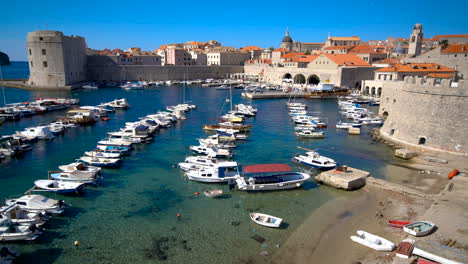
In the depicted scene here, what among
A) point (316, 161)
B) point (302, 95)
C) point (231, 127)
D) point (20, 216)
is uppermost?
point (302, 95)

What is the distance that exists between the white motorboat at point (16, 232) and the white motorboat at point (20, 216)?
0.92 feet

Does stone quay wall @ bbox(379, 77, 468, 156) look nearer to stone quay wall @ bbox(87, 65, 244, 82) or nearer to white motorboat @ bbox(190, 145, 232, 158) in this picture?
white motorboat @ bbox(190, 145, 232, 158)

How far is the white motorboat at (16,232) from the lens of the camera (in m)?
12.8

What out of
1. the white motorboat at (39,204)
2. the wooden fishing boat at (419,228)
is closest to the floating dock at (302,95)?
the white motorboat at (39,204)

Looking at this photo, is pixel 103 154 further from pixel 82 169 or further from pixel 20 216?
pixel 20 216

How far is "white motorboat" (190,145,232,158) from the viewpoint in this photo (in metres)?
23.3

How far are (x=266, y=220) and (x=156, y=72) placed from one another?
73689 mm

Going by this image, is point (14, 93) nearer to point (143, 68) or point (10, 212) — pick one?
point (143, 68)

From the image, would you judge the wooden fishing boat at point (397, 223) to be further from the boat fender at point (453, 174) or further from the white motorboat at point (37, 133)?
the white motorboat at point (37, 133)

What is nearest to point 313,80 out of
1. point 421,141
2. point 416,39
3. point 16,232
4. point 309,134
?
point 416,39

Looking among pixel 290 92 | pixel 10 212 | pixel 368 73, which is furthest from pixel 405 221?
pixel 368 73

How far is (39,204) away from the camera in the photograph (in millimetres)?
14883

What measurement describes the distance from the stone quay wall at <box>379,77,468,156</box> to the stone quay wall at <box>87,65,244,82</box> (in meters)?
65.9

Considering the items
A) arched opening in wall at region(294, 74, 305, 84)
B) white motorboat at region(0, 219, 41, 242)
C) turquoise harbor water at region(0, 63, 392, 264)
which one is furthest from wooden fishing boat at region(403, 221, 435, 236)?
arched opening in wall at region(294, 74, 305, 84)
